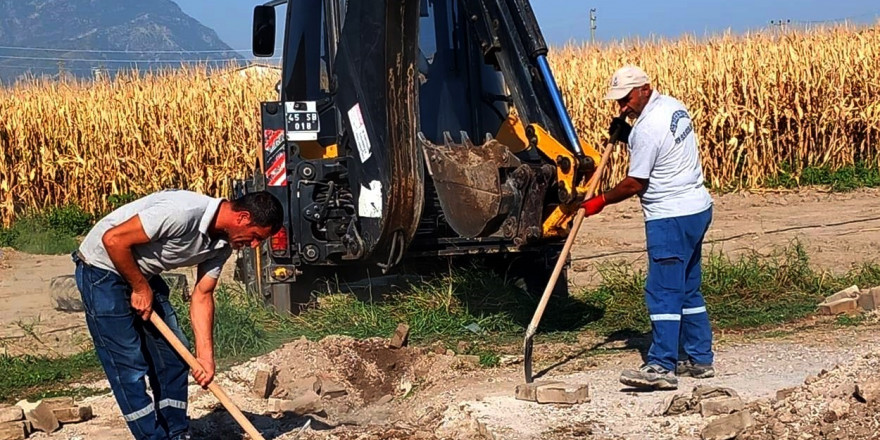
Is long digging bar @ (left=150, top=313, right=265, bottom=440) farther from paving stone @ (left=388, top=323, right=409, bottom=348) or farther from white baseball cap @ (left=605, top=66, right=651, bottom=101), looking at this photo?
white baseball cap @ (left=605, top=66, right=651, bottom=101)

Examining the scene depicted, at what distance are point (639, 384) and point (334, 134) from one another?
3186 millimetres

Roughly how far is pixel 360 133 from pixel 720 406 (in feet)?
9.84

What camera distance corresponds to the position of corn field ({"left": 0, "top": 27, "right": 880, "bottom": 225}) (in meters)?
17.5

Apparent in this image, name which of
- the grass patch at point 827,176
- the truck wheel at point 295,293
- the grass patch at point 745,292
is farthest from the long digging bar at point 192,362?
the grass patch at point 827,176

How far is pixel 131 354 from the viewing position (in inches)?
229

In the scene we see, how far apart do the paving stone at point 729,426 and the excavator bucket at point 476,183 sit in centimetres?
172

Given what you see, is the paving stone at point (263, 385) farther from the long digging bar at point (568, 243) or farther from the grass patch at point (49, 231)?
the grass patch at point (49, 231)

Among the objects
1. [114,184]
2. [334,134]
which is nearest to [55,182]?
[114,184]

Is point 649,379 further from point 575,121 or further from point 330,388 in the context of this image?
point 575,121

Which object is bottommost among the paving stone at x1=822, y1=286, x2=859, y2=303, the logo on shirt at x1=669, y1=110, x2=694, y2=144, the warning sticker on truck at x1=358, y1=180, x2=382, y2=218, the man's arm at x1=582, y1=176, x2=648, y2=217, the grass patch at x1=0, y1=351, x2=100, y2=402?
the grass patch at x1=0, y1=351, x2=100, y2=402

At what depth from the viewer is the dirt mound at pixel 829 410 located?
534 centimetres

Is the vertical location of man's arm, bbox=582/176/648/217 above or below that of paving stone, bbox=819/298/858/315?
above

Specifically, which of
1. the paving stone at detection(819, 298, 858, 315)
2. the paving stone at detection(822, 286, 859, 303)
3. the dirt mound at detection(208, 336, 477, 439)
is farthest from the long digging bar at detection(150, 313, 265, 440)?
the paving stone at detection(822, 286, 859, 303)

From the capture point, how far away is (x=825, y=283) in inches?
394
